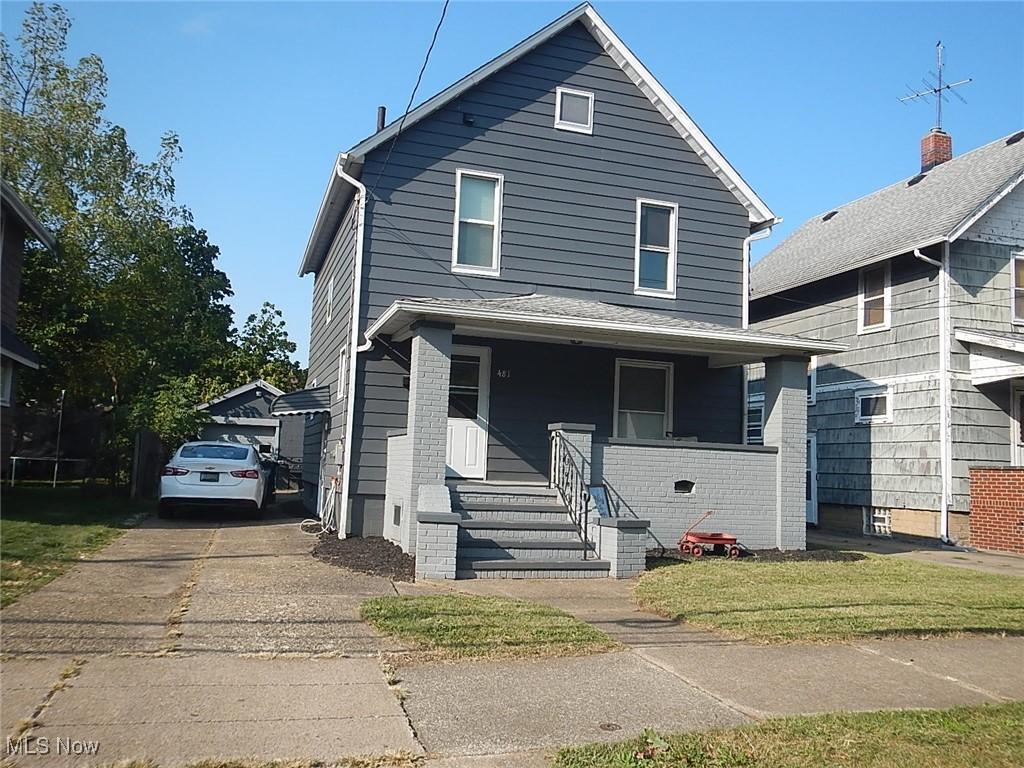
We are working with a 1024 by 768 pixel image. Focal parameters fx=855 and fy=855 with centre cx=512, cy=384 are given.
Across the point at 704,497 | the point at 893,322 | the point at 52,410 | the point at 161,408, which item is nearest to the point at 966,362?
the point at 893,322

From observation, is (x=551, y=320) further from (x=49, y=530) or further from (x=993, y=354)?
(x=993, y=354)

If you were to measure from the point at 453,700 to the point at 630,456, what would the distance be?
7159 mm

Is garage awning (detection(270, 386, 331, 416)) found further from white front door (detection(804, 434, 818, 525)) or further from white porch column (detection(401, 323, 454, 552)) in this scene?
white front door (detection(804, 434, 818, 525))

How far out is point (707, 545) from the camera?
39.1 feet

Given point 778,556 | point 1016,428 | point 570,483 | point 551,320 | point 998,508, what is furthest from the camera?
point 1016,428

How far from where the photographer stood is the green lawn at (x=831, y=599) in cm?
766

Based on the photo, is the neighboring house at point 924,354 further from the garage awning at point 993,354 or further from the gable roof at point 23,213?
the gable roof at point 23,213

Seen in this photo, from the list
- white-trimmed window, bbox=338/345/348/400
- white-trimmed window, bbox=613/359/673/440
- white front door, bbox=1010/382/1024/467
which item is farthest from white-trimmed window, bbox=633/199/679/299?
white front door, bbox=1010/382/1024/467

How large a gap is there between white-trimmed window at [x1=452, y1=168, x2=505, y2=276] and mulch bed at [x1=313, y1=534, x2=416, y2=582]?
4555 millimetres

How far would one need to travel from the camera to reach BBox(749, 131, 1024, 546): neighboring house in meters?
15.9

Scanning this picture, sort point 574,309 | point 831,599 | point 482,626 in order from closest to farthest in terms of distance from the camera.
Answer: point 482,626 → point 831,599 → point 574,309

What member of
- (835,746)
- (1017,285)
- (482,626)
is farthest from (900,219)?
(835,746)

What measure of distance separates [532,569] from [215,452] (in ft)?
25.6

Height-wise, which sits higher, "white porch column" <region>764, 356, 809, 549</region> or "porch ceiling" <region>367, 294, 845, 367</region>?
"porch ceiling" <region>367, 294, 845, 367</region>
